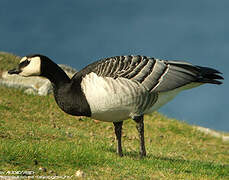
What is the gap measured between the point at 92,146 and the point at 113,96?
10.6 feet

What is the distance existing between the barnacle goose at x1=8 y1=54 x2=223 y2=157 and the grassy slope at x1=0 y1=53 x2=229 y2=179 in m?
1.29

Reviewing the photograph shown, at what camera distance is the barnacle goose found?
880 cm

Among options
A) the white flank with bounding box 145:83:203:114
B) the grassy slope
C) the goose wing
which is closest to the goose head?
the goose wing

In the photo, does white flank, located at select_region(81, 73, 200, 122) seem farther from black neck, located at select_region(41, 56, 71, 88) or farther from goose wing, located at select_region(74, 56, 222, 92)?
black neck, located at select_region(41, 56, 71, 88)

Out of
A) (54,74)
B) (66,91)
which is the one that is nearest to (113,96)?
(66,91)

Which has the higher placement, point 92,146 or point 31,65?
point 31,65

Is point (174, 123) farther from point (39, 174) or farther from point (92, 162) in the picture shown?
point (39, 174)

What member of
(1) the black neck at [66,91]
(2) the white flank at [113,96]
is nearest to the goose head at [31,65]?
(1) the black neck at [66,91]

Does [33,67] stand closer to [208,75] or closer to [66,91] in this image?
[66,91]

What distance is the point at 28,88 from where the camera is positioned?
2458cm

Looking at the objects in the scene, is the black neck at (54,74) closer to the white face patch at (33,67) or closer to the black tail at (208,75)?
the white face patch at (33,67)

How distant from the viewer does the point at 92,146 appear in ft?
37.1

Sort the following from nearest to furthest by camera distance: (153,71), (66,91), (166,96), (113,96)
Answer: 1. (113,96)
2. (66,91)
3. (153,71)
4. (166,96)

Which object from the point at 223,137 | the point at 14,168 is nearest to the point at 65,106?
the point at 14,168
